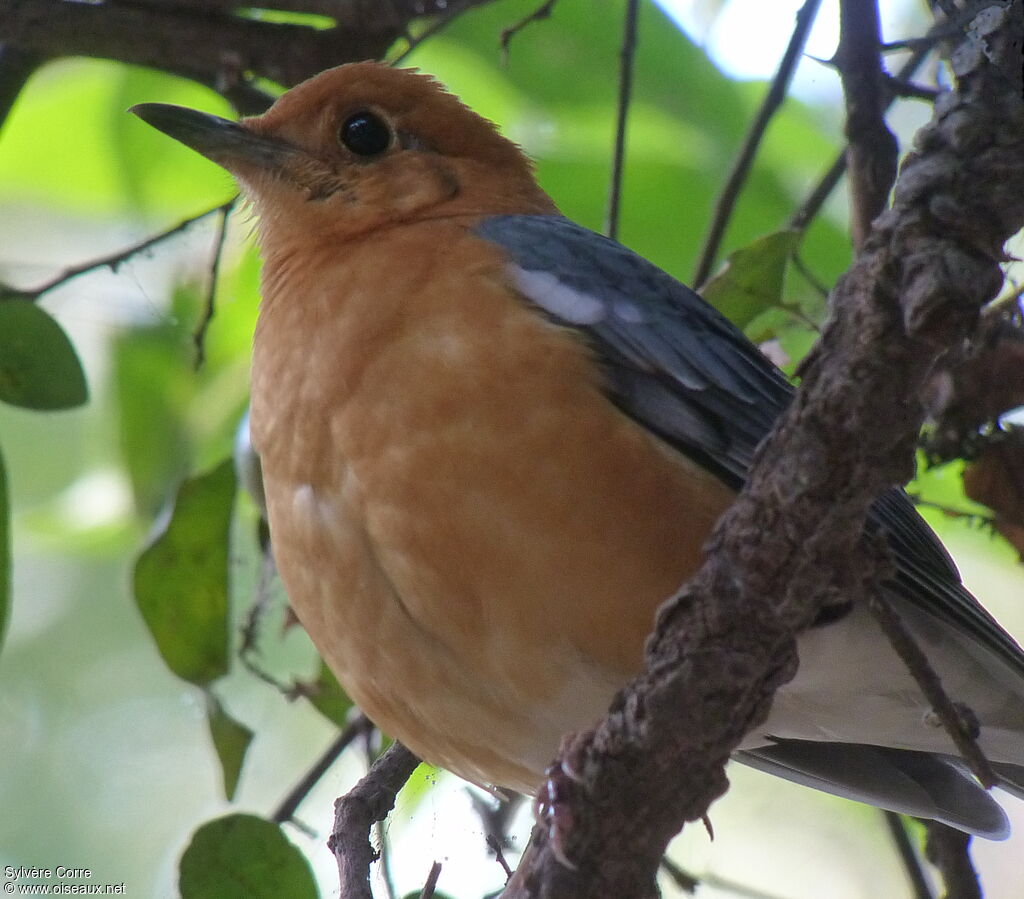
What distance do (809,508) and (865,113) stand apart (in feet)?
7.74

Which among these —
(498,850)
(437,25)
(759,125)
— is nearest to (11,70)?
(437,25)

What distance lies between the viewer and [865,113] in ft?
14.8

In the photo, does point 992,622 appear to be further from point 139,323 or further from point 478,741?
point 139,323

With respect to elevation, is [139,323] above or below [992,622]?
below

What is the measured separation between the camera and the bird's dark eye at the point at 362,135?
15.6 feet

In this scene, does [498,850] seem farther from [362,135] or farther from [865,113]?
[865,113]

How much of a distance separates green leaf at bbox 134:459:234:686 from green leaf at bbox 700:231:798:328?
73.2 inches

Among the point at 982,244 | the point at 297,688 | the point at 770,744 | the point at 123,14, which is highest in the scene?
the point at 982,244

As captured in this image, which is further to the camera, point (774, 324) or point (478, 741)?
point (774, 324)

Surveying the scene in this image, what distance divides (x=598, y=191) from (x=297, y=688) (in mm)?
2739

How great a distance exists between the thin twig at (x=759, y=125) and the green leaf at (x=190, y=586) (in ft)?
6.60

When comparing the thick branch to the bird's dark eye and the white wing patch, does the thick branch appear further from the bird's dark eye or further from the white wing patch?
the bird's dark eye

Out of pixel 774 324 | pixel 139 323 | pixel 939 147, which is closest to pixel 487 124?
pixel 774 324

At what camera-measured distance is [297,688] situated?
186 inches
